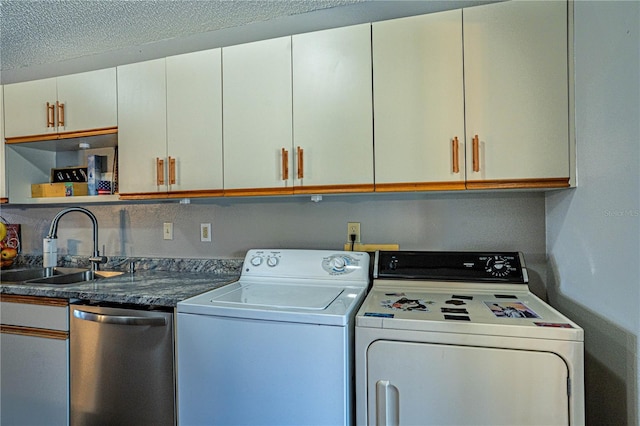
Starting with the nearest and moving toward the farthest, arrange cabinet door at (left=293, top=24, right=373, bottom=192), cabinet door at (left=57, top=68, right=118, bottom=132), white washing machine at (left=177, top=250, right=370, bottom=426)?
white washing machine at (left=177, top=250, right=370, bottom=426) → cabinet door at (left=293, top=24, right=373, bottom=192) → cabinet door at (left=57, top=68, right=118, bottom=132)

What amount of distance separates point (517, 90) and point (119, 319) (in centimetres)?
188

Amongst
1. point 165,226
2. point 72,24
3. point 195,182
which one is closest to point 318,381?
point 195,182

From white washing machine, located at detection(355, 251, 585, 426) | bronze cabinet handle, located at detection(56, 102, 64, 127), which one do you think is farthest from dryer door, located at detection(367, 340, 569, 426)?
bronze cabinet handle, located at detection(56, 102, 64, 127)

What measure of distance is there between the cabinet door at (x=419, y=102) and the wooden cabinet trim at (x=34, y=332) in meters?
1.59

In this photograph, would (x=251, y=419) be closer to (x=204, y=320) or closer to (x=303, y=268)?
(x=204, y=320)

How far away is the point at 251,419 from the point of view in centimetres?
122

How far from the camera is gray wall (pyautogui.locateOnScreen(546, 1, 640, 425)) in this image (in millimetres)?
947

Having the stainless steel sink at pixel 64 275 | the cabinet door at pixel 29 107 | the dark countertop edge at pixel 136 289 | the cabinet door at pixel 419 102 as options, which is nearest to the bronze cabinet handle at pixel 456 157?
the cabinet door at pixel 419 102

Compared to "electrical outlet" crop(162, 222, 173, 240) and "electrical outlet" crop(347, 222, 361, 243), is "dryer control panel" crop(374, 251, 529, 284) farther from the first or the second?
"electrical outlet" crop(162, 222, 173, 240)

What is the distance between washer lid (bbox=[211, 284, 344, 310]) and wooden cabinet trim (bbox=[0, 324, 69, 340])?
2.57 feet

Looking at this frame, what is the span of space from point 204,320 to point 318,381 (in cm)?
48

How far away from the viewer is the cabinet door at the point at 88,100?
1.89 metres

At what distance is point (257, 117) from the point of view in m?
1.65

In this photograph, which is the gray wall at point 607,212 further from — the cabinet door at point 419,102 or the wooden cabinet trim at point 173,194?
the wooden cabinet trim at point 173,194
